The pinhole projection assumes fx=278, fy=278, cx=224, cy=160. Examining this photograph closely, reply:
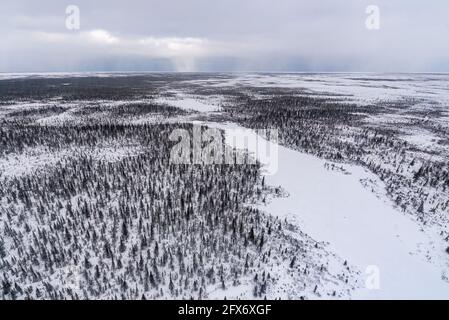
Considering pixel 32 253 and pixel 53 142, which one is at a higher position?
pixel 53 142

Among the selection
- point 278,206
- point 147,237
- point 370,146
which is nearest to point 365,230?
point 278,206

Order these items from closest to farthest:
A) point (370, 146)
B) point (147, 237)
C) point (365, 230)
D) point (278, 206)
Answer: point (147, 237), point (365, 230), point (278, 206), point (370, 146)

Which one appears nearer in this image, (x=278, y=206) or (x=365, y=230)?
(x=365, y=230)

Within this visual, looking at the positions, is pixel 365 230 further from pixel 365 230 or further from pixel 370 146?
pixel 370 146

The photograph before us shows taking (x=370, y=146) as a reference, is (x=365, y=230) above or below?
below

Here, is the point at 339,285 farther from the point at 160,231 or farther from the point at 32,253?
the point at 32,253

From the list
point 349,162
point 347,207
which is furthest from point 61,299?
point 349,162

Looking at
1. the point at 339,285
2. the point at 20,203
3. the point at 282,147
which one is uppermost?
the point at 282,147

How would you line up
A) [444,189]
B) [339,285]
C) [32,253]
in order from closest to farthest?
[339,285] → [32,253] → [444,189]

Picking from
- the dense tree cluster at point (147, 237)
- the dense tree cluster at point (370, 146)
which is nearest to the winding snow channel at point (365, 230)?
the dense tree cluster at point (147, 237)
